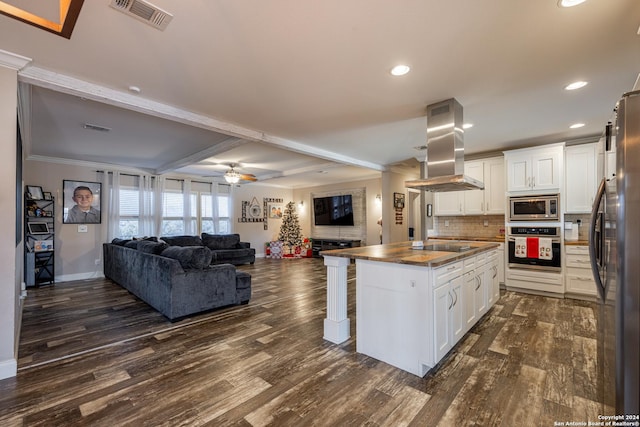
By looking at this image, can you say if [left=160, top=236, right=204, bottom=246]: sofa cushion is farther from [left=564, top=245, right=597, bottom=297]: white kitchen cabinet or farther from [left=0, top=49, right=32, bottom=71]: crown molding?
[left=564, top=245, right=597, bottom=297]: white kitchen cabinet

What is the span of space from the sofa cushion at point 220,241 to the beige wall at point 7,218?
216 inches

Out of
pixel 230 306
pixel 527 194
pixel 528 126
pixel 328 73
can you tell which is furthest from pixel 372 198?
pixel 328 73

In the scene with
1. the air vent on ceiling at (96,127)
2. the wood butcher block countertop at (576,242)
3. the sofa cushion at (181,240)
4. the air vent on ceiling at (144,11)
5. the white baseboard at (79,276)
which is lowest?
the white baseboard at (79,276)

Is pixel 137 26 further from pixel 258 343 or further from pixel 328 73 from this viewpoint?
pixel 258 343

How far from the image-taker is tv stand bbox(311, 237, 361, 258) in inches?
345

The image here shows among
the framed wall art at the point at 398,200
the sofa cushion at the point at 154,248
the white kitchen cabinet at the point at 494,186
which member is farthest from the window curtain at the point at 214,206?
the white kitchen cabinet at the point at 494,186

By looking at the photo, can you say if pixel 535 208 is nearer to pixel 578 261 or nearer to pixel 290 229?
pixel 578 261

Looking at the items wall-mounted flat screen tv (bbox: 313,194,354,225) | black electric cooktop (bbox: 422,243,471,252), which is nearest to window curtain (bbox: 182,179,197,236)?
wall-mounted flat screen tv (bbox: 313,194,354,225)

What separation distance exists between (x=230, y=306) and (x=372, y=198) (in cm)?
566

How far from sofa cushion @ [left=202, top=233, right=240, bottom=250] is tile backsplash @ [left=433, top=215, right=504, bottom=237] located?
5345mm

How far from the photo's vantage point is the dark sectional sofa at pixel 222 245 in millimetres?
7367

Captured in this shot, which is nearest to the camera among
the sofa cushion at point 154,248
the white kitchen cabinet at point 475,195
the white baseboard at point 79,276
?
the sofa cushion at point 154,248

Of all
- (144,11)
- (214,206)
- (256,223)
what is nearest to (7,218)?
(144,11)

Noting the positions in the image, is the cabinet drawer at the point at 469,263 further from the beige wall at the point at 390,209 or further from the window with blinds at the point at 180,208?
the window with blinds at the point at 180,208
